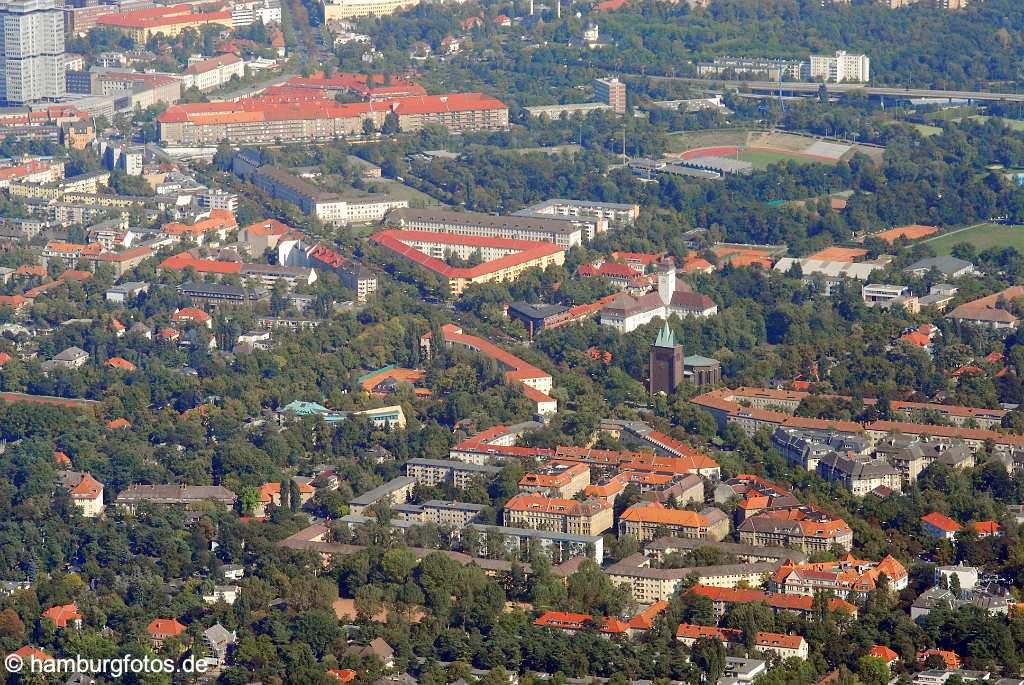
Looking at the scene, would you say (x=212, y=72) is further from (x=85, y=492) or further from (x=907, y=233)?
(x=85, y=492)

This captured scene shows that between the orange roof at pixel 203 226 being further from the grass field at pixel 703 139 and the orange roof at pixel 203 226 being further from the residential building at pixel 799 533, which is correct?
the residential building at pixel 799 533

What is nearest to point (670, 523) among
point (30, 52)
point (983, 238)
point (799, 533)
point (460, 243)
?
point (799, 533)

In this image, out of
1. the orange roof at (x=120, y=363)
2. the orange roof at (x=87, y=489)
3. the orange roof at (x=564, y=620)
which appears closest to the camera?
the orange roof at (x=564, y=620)

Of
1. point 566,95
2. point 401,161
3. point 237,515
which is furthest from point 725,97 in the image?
point 237,515

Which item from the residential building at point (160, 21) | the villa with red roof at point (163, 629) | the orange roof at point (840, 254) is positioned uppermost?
the residential building at point (160, 21)

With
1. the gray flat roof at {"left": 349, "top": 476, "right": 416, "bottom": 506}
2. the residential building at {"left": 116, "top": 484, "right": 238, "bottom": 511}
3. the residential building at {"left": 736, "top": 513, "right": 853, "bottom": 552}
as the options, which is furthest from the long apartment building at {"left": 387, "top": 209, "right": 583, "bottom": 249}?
the residential building at {"left": 736, "top": 513, "right": 853, "bottom": 552}

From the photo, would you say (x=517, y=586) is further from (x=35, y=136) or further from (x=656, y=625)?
(x=35, y=136)

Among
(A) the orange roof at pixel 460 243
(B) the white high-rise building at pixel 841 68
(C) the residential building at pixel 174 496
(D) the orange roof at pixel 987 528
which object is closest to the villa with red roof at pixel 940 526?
(D) the orange roof at pixel 987 528
